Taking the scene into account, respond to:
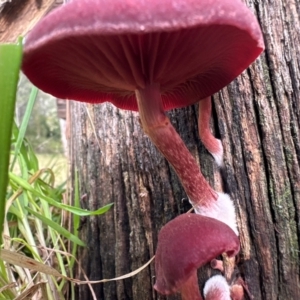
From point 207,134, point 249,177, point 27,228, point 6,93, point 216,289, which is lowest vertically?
point 216,289

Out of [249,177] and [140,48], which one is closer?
[140,48]

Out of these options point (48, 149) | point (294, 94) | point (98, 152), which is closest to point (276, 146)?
point (294, 94)

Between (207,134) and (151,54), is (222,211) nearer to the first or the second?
(207,134)

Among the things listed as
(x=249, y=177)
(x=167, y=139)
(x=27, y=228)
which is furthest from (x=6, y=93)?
(x=27, y=228)

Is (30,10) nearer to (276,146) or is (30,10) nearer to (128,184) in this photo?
(128,184)

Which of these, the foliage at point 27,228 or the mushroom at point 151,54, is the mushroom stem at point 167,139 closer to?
the mushroom at point 151,54

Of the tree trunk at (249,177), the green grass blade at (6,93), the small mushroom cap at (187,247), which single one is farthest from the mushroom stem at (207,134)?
the green grass blade at (6,93)
